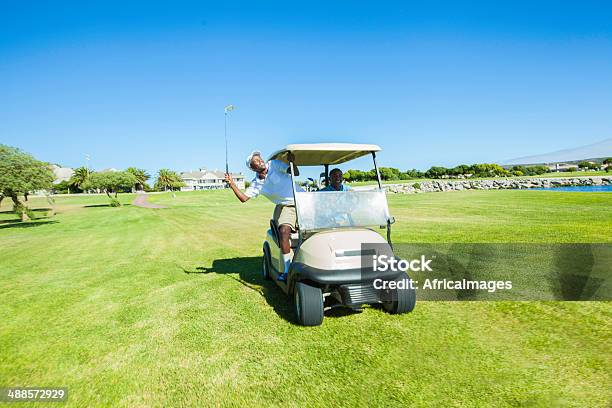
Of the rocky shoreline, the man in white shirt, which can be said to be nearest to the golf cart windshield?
the man in white shirt

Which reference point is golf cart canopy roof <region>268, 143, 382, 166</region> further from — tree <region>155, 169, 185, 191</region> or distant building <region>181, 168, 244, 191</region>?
distant building <region>181, 168, 244, 191</region>

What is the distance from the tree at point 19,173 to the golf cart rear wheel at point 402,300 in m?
21.7

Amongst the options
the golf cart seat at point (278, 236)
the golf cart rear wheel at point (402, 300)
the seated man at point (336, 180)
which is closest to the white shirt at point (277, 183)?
the golf cart seat at point (278, 236)

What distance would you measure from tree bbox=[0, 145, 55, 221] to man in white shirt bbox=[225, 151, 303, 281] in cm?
1916

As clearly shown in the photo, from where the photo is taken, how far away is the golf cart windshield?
4539 mm

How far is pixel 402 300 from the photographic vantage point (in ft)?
14.4

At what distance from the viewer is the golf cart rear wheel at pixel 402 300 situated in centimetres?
436

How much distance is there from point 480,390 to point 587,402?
2.54ft

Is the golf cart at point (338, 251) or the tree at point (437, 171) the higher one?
the tree at point (437, 171)

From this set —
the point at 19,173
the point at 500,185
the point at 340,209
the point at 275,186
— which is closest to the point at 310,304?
the point at 340,209

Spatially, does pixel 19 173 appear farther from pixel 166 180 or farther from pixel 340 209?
pixel 166 180

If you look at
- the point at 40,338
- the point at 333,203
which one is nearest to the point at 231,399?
the point at 333,203

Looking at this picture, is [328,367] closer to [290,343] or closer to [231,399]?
[290,343]

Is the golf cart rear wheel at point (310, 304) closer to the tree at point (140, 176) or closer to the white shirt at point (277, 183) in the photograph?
the white shirt at point (277, 183)
